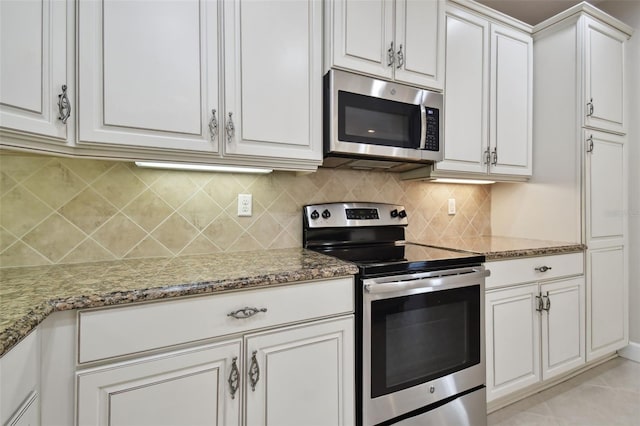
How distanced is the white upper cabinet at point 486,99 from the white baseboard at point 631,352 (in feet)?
5.22

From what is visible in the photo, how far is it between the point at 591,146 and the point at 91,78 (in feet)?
9.34

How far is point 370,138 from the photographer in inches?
64.7

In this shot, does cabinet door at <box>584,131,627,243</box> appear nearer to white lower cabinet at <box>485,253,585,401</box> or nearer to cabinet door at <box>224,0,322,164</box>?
white lower cabinet at <box>485,253,585,401</box>

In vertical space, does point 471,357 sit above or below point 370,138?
below

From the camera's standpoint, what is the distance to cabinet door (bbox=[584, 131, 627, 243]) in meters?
2.11

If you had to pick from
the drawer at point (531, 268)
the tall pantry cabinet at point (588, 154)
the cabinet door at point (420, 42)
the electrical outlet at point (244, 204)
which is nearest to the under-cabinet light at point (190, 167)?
the electrical outlet at point (244, 204)

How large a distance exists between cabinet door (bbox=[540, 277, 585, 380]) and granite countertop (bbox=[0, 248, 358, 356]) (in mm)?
1472

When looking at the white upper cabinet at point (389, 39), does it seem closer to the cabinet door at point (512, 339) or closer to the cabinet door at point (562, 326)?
the cabinet door at point (512, 339)

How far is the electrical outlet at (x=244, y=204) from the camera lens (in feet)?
5.61

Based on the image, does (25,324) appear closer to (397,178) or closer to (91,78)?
(91,78)

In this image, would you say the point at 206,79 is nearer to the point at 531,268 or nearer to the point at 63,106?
the point at 63,106

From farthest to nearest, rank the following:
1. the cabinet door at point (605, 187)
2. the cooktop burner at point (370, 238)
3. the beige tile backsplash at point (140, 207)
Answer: the cabinet door at point (605, 187) → the cooktop burner at point (370, 238) → the beige tile backsplash at point (140, 207)

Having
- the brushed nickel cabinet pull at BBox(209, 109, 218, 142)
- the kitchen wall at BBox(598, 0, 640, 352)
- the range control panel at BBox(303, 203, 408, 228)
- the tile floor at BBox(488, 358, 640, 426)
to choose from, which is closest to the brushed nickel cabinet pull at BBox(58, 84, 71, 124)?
the brushed nickel cabinet pull at BBox(209, 109, 218, 142)

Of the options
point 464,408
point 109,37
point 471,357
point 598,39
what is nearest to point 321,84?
point 109,37
